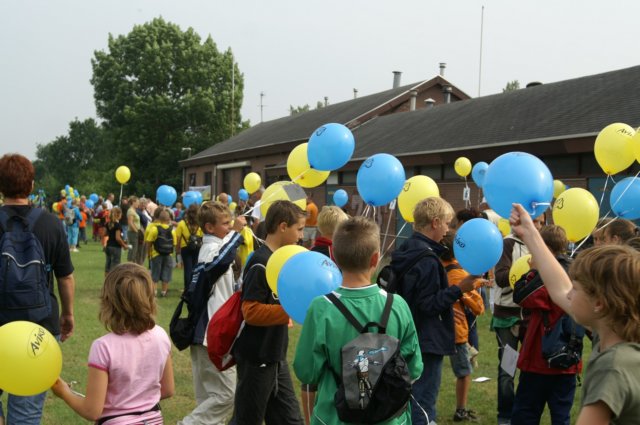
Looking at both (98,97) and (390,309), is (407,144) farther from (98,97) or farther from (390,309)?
(98,97)

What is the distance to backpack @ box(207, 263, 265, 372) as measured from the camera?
3953mm

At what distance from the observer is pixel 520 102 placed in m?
20.2

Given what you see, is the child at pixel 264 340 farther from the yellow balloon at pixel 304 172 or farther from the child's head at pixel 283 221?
the yellow balloon at pixel 304 172

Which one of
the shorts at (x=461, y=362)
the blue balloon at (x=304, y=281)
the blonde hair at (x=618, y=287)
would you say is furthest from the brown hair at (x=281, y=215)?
the shorts at (x=461, y=362)

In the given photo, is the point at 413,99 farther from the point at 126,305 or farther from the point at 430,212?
the point at 126,305

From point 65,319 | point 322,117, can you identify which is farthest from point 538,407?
point 322,117

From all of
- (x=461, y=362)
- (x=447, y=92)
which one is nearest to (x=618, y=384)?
(x=461, y=362)

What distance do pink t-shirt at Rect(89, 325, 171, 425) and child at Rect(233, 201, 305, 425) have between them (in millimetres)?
909

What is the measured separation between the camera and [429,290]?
13.8ft

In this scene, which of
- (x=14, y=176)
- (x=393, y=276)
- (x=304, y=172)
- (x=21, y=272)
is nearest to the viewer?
(x=21, y=272)

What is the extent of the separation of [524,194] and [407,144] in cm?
1780

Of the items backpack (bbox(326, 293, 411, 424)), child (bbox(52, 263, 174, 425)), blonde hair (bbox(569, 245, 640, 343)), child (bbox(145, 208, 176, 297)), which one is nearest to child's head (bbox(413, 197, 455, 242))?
backpack (bbox(326, 293, 411, 424))

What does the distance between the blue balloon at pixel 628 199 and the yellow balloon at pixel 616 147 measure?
0.22 meters

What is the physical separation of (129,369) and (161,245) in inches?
371
